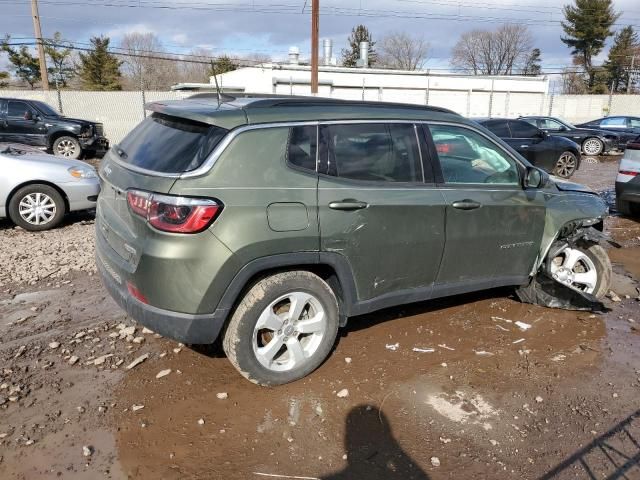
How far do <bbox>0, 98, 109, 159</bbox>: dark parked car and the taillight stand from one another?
13.9 metres

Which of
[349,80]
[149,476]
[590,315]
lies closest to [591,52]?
[349,80]

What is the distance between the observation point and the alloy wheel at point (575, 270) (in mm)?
4777

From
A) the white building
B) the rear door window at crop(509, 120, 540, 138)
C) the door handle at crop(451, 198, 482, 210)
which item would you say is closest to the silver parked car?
the door handle at crop(451, 198, 482, 210)

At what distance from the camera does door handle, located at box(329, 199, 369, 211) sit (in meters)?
3.27

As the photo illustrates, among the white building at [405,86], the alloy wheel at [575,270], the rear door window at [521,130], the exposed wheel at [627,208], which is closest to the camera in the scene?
the alloy wheel at [575,270]

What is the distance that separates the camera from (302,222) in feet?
10.4

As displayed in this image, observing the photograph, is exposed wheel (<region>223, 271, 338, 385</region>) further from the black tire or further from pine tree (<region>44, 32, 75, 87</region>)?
pine tree (<region>44, 32, 75, 87</region>)

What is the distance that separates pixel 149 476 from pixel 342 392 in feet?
4.19

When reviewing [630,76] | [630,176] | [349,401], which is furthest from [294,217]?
[630,76]

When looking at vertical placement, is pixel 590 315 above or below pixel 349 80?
below

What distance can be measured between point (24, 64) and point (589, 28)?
53.3 m

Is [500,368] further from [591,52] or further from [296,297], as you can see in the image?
[591,52]

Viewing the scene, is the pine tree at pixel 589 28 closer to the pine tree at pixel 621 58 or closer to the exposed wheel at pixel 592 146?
the pine tree at pixel 621 58

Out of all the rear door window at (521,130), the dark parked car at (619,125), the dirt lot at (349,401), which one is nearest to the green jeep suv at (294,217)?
the dirt lot at (349,401)
